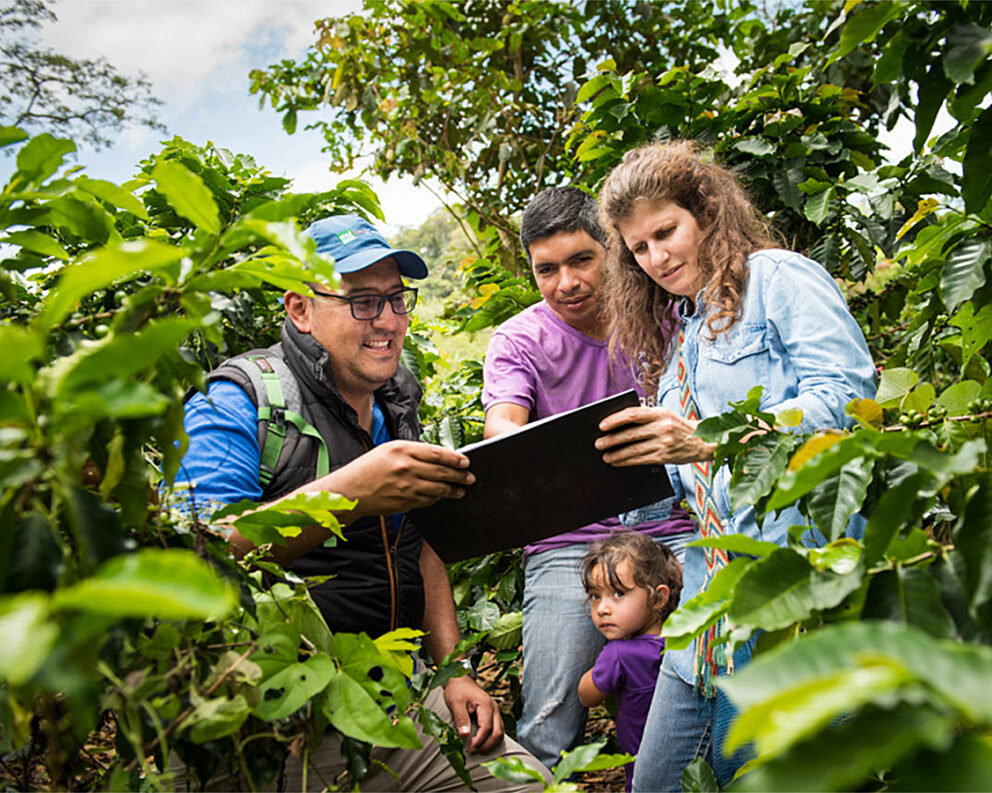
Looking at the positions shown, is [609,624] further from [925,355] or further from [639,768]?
[925,355]

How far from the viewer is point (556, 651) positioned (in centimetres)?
261

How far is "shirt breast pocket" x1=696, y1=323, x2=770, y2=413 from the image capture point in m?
1.96

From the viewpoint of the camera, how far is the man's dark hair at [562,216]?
2.69m

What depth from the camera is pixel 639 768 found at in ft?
7.00

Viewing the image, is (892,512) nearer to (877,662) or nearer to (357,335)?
(877,662)

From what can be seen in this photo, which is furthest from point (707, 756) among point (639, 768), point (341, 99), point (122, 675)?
point (341, 99)

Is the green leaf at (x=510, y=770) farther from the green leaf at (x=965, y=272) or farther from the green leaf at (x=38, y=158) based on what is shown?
the green leaf at (x=965, y=272)

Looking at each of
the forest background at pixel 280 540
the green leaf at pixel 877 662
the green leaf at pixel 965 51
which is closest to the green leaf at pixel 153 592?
the forest background at pixel 280 540

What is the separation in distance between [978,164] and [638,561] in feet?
5.68

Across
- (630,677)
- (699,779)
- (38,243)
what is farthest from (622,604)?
(38,243)

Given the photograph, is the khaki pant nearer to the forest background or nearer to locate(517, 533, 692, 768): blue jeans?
the forest background

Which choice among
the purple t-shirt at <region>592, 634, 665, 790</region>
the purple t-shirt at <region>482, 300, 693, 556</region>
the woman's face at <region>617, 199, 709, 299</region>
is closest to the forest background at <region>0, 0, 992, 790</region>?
the woman's face at <region>617, 199, 709, 299</region>

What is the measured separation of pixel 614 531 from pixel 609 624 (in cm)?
31

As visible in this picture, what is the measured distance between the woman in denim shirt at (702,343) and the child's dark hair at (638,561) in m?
0.35
